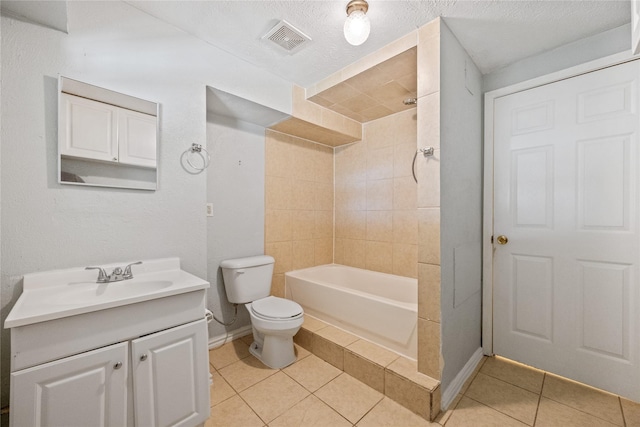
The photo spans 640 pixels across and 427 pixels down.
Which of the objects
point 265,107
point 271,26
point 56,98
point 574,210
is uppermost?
point 271,26

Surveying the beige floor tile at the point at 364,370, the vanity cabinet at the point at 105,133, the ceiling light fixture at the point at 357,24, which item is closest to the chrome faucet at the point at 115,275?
the vanity cabinet at the point at 105,133

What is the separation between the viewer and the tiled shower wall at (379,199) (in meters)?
2.58

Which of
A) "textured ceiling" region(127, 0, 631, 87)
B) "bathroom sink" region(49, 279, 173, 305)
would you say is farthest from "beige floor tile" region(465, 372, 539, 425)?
"textured ceiling" region(127, 0, 631, 87)

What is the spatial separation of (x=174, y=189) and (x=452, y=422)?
2.13m

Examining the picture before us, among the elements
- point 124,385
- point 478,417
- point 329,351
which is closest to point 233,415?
point 124,385

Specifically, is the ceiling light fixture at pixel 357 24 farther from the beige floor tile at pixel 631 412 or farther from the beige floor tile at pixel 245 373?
the beige floor tile at pixel 631 412

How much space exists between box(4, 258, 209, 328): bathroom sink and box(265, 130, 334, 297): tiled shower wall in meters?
1.12

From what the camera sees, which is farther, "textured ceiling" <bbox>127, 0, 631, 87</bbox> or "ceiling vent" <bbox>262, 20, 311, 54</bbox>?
"ceiling vent" <bbox>262, 20, 311, 54</bbox>

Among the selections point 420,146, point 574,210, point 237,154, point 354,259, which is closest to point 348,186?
point 354,259

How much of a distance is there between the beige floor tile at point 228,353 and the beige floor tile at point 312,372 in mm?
437

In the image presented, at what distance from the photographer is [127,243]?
154 centimetres

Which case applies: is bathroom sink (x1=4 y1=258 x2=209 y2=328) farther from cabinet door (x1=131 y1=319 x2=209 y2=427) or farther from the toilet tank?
the toilet tank

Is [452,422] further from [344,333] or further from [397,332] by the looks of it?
[344,333]

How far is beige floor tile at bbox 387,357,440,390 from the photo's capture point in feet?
4.86
